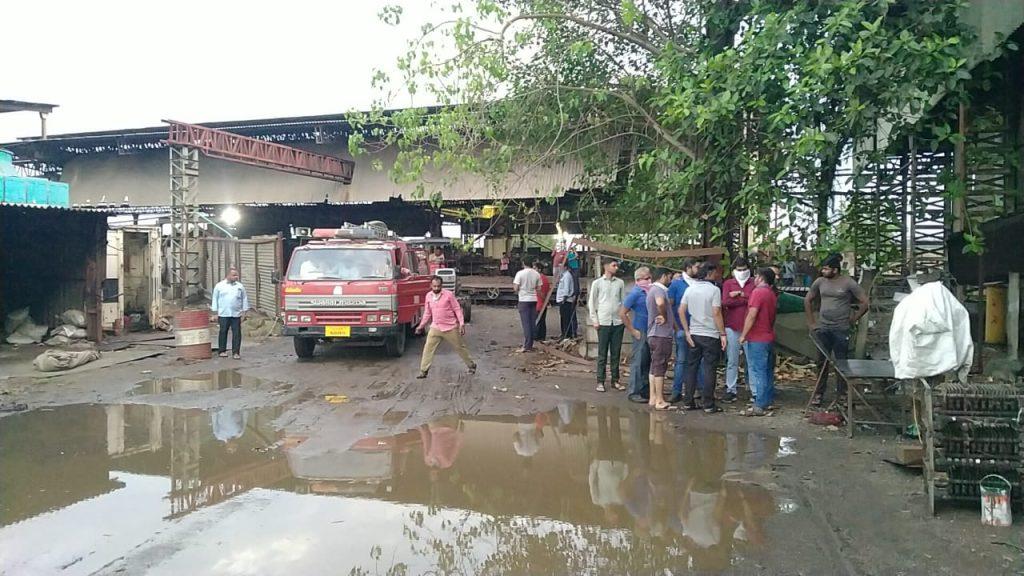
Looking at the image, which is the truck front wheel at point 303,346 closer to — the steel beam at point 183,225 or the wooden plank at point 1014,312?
the steel beam at point 183,225

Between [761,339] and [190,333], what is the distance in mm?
9816

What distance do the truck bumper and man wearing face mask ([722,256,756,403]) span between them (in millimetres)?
5741

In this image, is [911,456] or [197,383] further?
[197,383]

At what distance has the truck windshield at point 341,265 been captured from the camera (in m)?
11.7

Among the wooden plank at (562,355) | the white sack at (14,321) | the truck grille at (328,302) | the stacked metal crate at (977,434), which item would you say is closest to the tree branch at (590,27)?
the truck grille at (328,302)

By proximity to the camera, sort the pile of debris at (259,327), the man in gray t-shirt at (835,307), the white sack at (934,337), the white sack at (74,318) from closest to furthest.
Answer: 1. the white sack at (934,337)
2. the man in gray t-shirt at (835,307)
3. the white sack at (74,318)
4. the pile of debris at (259,327)

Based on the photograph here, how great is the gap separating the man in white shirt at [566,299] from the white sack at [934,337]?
8125 mm

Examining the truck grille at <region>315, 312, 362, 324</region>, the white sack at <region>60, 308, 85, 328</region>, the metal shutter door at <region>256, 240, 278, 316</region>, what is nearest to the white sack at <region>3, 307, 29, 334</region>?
the white sack at <region>60, 308, 85, 328</region>

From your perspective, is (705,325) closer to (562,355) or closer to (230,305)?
(562,355)

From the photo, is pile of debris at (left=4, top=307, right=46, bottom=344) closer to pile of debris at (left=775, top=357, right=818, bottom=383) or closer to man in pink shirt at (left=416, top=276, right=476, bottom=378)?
man in pink shirt at (left=416, top=276, right=476, bottom=378)

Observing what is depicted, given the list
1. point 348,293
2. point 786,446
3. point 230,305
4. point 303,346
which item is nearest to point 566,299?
point 348,293

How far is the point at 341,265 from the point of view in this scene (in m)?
11.8

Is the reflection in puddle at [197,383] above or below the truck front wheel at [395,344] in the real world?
below

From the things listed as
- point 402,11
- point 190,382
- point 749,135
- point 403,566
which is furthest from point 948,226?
point 190,382
